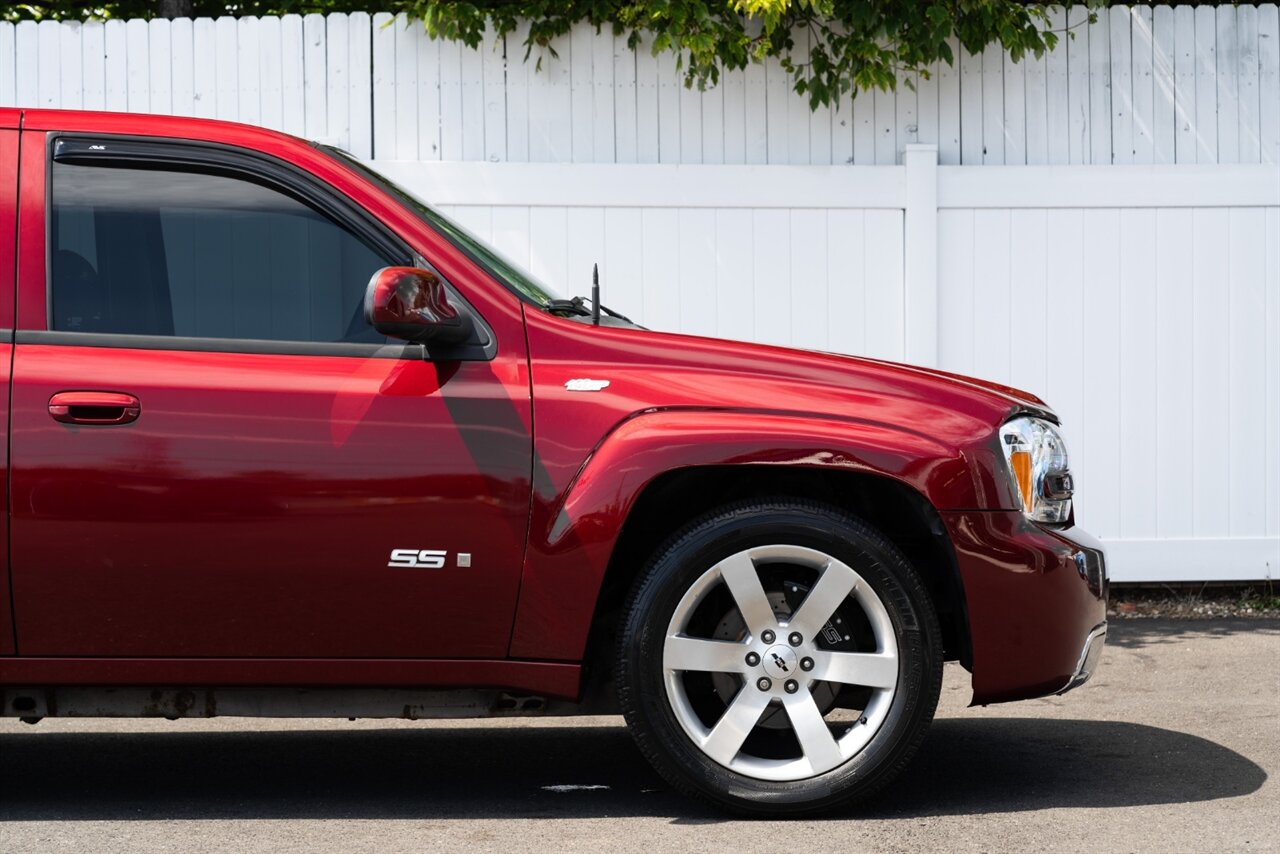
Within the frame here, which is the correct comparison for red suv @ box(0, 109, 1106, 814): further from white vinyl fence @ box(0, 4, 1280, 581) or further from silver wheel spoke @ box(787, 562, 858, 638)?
white vinyl fence @ box(0, 4, 1280, 581)

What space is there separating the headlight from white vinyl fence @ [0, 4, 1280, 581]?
356cm

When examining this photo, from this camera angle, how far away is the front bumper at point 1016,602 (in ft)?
14.4

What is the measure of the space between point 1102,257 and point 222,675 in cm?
534

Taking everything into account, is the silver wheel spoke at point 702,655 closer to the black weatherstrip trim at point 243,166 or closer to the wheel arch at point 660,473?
the wheel arch at point 660,473

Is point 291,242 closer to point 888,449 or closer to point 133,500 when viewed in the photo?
point 133,500

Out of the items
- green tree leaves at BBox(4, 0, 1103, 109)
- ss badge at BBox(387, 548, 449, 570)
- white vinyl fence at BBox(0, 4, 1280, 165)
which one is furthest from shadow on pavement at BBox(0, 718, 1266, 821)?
green tree leaves at BBox(4, 0, 1103, 109)

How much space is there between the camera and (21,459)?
4.21 metres

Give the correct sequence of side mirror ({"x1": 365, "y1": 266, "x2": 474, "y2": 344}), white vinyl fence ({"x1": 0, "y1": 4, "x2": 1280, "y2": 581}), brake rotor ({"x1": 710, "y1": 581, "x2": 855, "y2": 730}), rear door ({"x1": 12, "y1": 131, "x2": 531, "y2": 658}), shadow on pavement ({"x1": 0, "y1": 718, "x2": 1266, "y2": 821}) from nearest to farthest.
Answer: side mirror ({"x1": 365, "y1": 266, "x2": 474, "y2": 344})
rear door ({"x1": 12, "y1": 131, "x2": 531, "y2": 658})
brake rotor ({"x1": 710, "y1": 581, "x2": 855, "y2": 730})
shadow on pavement ({"x1": 0, "y1": 718, "x2": 1266, "y2": 821})
white vinyl fence ({"x1": 0, "y1": 4, "x2": 1280, "y2": 581})

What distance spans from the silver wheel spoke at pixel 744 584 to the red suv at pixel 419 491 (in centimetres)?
1

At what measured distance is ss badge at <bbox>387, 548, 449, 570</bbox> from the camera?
4273 millimetres

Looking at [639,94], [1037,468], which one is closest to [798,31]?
[639,94]

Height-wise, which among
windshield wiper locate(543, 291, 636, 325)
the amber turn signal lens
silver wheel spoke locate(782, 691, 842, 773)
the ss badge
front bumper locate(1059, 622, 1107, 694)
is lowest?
silver wheel spoke locate(782, 691, 842, 773)

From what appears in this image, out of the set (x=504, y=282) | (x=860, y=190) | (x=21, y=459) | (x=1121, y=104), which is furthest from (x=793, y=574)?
(x=1121, y=104)

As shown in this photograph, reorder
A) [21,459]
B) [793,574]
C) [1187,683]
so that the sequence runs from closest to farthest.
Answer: [21,459] → [793,574] → [1187,683]
